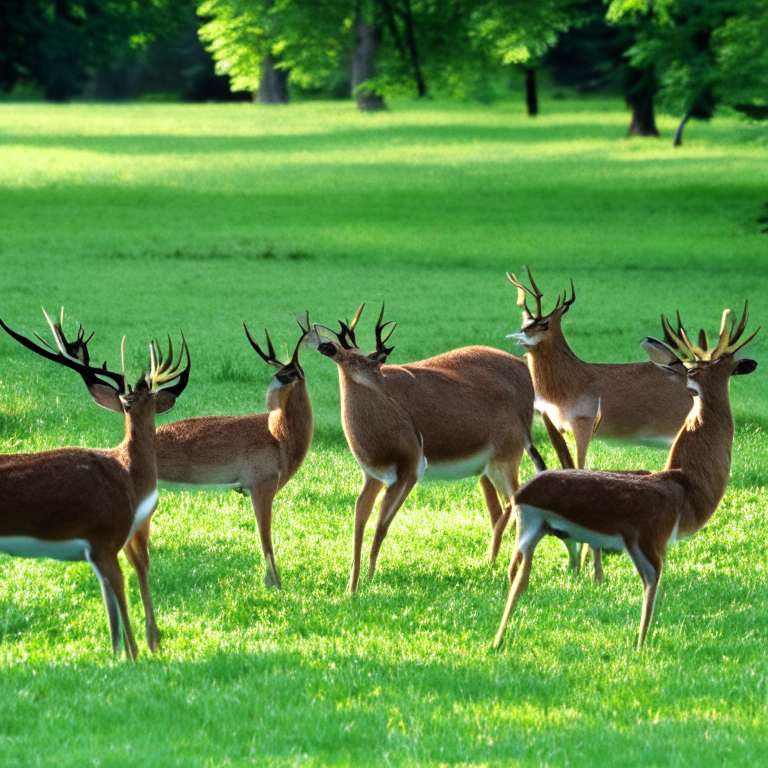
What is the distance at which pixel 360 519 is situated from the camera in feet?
26.6

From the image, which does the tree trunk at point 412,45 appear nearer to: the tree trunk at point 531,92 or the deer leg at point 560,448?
the tree trunk at point 531,92

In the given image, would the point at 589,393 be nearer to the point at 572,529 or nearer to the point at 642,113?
the point at 572,529

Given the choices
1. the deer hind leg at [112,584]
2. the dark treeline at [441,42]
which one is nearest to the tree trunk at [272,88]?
the dark treeline at [441,42]

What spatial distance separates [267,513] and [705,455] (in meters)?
2.88

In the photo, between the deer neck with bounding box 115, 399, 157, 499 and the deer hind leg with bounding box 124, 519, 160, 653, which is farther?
the deer hind leg with bounding box 124, 519, 160, 653

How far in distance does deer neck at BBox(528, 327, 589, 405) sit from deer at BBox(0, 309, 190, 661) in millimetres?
3463

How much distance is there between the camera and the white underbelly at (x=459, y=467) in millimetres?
8211

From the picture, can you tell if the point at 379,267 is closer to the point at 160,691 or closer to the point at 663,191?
the point at 663,191

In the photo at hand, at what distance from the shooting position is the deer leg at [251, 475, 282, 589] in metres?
8.23

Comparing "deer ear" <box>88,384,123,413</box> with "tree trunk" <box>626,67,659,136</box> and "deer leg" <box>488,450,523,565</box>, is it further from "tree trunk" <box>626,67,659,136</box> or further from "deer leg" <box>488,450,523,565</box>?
"tree trunk" <box>626,67,659,136</box>

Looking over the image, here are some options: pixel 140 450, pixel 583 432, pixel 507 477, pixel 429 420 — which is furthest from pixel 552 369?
pixel 140 450

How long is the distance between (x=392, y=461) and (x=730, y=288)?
50.9 ft

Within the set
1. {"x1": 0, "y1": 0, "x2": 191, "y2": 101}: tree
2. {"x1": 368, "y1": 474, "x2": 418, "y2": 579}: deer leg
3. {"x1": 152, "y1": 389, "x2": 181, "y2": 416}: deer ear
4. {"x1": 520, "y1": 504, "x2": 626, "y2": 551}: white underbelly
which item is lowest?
{"x1": 368, "y1": 474, "x2": 418, "y2": 579}: deer leg

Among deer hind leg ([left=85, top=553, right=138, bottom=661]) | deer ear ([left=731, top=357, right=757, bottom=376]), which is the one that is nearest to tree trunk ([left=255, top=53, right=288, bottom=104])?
deer ear ([left=731, top=357, right=757, bottom=376])
